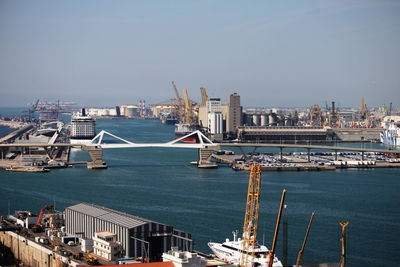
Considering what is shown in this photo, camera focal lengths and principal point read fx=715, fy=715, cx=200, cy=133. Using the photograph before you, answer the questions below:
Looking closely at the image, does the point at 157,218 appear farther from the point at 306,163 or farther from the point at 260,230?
the point at 306,163

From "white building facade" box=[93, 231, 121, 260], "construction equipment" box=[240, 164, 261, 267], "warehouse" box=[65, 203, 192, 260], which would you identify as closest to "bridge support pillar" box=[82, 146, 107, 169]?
"warehouse" box=[65, 203, 192, 260]

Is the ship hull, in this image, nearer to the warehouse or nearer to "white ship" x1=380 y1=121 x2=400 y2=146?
"white ship" x1=380 y1=121 x2=400 y2=146

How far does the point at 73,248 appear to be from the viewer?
9539 mm

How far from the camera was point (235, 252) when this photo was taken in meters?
10.2

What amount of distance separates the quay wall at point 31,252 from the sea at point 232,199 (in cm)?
233

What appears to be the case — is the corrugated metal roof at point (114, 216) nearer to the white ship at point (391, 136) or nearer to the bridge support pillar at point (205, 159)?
the bridge support pillar at point (205, 159)

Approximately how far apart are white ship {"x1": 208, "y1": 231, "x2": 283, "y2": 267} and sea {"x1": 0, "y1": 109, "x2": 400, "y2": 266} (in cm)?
44

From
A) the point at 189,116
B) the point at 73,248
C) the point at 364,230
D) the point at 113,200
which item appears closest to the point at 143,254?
the point at 73,248

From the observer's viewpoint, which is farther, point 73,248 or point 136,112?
point 136,112

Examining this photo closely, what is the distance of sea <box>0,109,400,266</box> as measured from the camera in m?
11.4

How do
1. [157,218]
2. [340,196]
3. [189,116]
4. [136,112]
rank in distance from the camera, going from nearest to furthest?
[157,218]
[340,196]
[189,116]
[136,112]

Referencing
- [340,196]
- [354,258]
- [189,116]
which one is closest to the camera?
[354,258]

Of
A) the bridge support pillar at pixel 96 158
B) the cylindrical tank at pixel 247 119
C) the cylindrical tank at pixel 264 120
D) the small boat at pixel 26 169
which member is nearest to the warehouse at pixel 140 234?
the small boat at pixel 26 169

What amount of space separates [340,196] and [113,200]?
522cm
